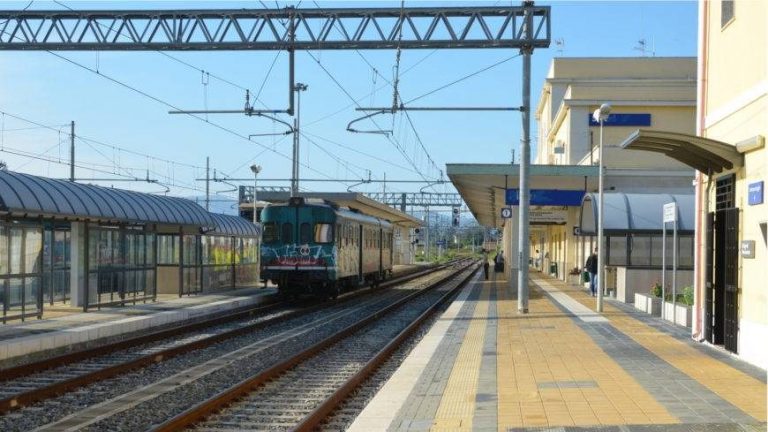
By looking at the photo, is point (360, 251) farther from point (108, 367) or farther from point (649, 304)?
point (108, 367)

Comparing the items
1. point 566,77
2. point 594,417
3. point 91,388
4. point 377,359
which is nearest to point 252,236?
point 377,359

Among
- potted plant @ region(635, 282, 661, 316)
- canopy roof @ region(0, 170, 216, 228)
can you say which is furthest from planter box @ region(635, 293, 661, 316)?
canopy roof @ region(0, 170, 216, 228)

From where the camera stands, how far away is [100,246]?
21.0 meters

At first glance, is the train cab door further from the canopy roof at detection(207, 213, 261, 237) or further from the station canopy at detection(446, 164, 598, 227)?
the canopy roof at detection(207, 213, 261, 237)

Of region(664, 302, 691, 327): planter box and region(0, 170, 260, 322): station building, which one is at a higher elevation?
region(0, 170, 260, 322): station building

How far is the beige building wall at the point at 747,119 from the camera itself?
10.7 metres

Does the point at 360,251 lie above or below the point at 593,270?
above

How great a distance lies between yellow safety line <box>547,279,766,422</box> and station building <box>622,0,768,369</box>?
1.38ft

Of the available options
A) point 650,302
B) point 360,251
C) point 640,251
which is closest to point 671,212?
point 650,302

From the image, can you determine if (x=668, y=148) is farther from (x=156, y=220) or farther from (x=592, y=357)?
(x=156, y=220)

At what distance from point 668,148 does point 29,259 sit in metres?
11.7

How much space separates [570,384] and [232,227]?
21.6m

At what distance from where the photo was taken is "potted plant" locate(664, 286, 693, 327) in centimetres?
1677

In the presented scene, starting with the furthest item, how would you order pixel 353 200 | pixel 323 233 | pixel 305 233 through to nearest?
pixel 353 200, pixel 305 233, pixel 323 233
